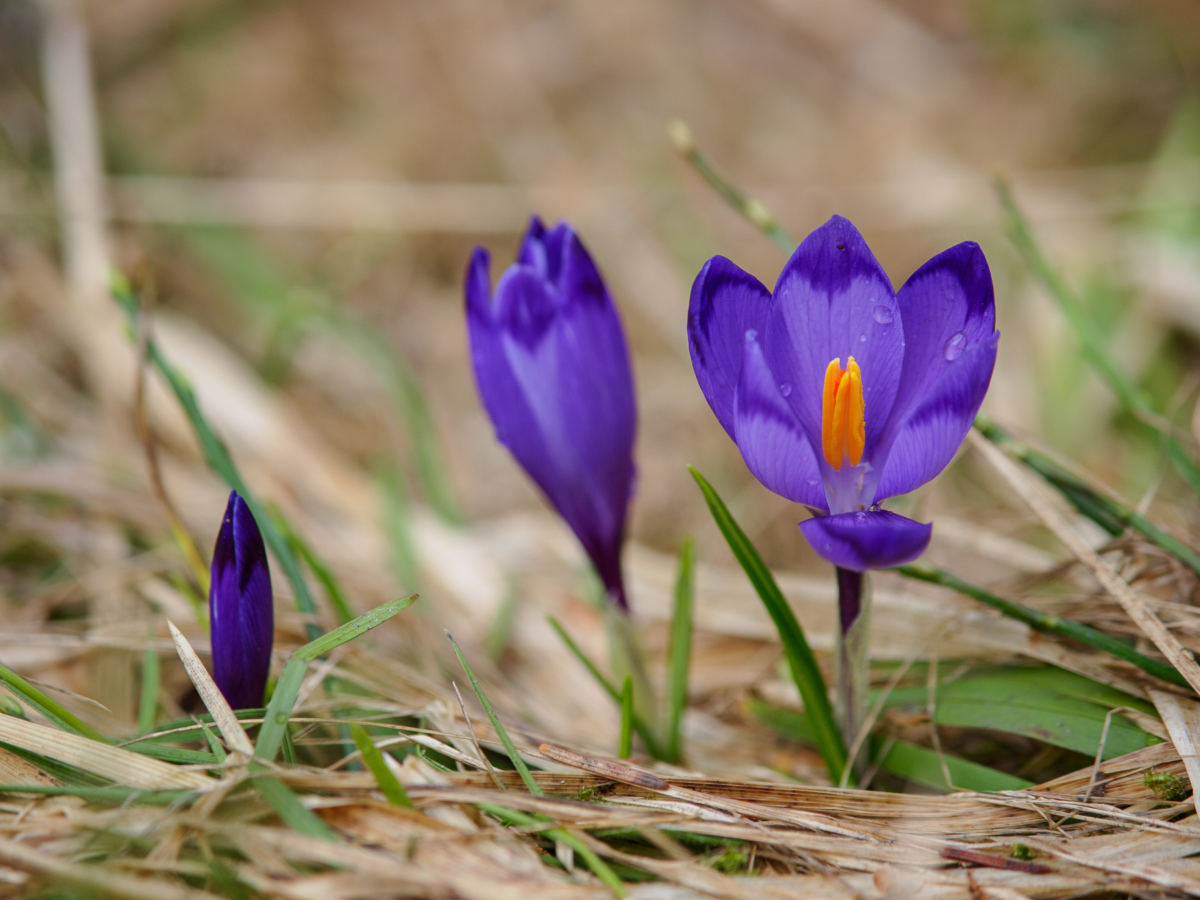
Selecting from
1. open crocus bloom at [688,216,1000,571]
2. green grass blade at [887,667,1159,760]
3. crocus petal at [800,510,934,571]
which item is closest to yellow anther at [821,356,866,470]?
open crocus bloom at [688,216,1000,571]

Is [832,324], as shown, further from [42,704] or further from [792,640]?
[42,704]

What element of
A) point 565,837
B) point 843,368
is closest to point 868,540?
point 843,368

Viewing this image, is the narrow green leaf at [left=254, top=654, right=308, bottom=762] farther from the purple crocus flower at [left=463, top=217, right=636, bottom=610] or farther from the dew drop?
the dew drop

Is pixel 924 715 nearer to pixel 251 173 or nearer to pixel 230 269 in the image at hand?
pixel 230 269

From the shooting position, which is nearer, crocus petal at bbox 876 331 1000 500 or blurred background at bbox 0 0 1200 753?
crocus petal at bbox 876 331 1000 500

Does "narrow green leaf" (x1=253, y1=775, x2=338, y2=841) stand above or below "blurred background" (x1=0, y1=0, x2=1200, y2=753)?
below

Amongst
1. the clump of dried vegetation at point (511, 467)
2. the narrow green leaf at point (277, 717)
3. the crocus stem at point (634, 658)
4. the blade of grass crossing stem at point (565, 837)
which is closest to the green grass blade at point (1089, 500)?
the clump of dried vegetation at point (511, 467)

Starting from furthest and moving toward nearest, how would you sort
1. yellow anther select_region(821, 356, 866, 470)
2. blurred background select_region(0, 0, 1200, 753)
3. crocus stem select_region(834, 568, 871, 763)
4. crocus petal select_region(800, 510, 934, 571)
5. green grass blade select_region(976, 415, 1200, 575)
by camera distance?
blurred background select_region(0, 0, 1200, 753), green grass blade select_region(976, 415, 1200, 575), crocus stem select_region(834, 568, 871, 763), yellow anther select_region(821, 356, 866, 470), crocus petal select_region(800, 510, 934, 571)

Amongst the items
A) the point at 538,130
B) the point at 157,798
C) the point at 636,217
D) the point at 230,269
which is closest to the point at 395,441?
the point at 230,269
